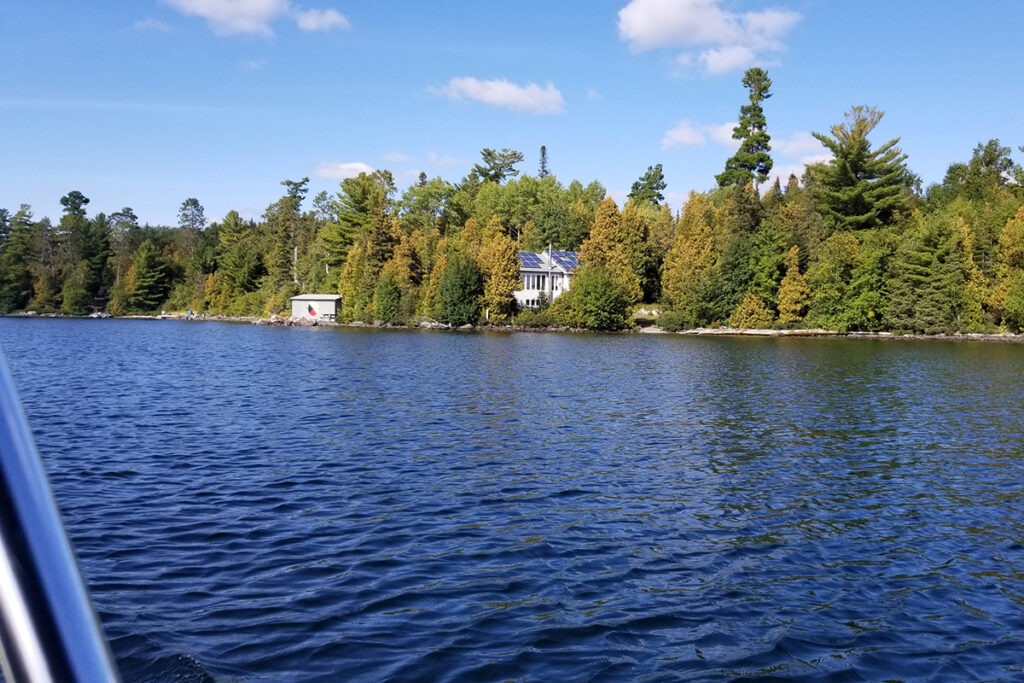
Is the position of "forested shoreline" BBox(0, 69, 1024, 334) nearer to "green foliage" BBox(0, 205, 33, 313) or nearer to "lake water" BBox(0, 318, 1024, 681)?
"green foliage" BBox(0, 205, 33, 313)

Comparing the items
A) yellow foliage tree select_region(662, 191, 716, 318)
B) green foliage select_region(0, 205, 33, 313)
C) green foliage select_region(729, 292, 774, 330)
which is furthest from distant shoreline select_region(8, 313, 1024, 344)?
green foliage select_region(0, 205, 33, 313)

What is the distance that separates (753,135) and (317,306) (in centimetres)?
7380

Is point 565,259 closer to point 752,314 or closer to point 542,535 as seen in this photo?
point 752,314

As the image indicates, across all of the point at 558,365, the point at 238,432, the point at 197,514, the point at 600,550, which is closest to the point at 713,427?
the point at 600,550

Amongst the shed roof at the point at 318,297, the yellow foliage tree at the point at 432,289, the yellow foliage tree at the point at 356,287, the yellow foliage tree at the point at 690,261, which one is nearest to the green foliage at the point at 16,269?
the shed roof at the point at 318,297

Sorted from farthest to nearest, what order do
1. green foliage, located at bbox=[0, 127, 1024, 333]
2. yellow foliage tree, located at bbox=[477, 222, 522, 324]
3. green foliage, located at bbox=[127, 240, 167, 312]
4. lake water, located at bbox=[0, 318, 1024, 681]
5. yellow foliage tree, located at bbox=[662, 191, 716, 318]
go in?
green foliage, located at bbox=[127, 240, 167, 312]
yellow foliage tree, located at bbox=[477, 222, 522, 324]
yellow foliage tree, located at bbox=[662, 191, 716, 318]
green foliage, located at bbox=[0, 127, 1024, 333]
lake water, located at bbox=[0, 318, 1024, 681]

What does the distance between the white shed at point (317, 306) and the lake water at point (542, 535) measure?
263 ft

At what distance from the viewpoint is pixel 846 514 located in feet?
45.2

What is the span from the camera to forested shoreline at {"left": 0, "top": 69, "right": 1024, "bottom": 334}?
79250 mm

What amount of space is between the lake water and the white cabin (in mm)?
69761

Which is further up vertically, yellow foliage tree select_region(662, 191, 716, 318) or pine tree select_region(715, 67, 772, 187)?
pine tree select_region(715, 67, 772, 187)

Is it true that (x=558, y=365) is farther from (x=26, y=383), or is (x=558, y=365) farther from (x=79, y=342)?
(x=79, y=342)

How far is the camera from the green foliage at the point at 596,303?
8694 cm

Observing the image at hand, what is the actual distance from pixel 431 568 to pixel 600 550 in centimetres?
259
